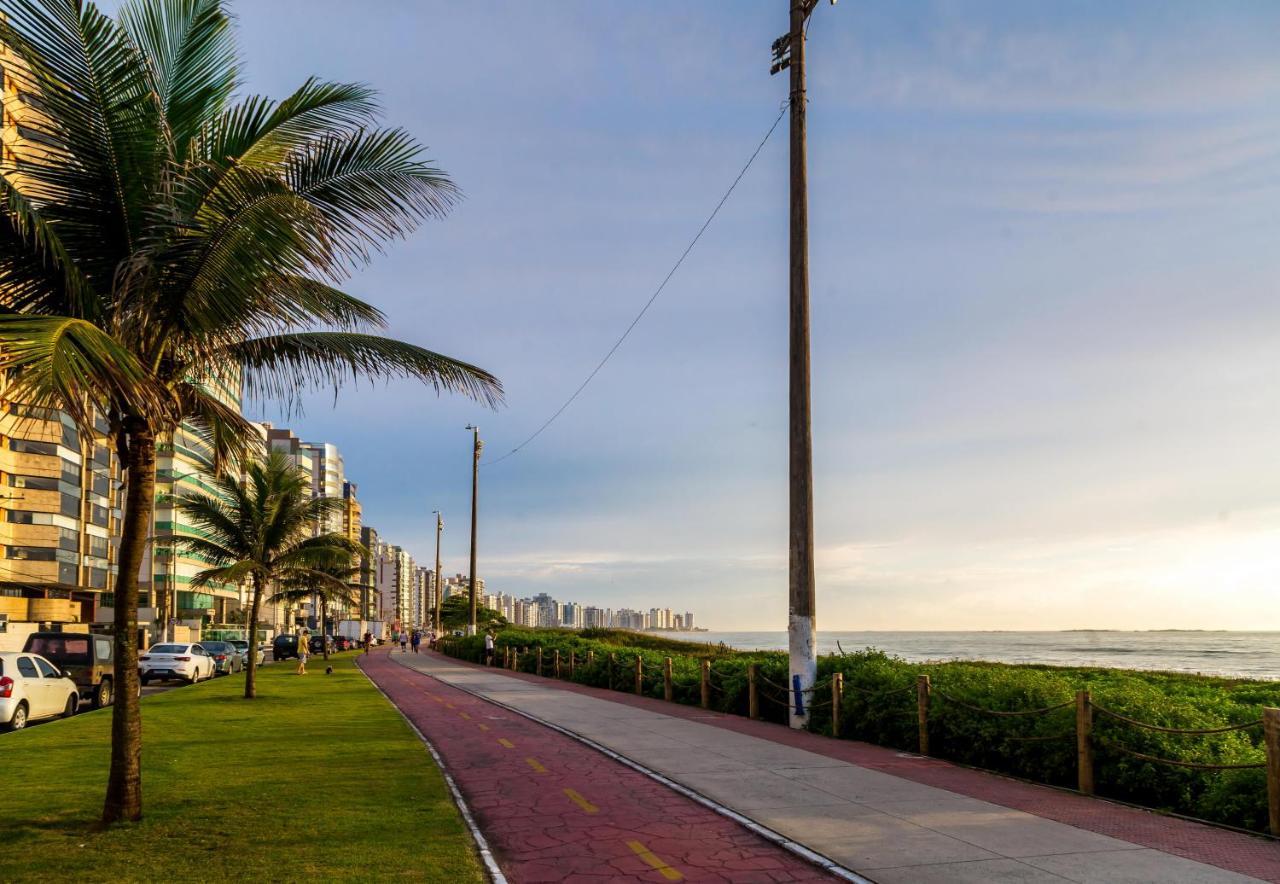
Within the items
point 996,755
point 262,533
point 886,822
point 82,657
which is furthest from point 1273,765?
point 262,533

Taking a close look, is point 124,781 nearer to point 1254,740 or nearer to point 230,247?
point 230,247

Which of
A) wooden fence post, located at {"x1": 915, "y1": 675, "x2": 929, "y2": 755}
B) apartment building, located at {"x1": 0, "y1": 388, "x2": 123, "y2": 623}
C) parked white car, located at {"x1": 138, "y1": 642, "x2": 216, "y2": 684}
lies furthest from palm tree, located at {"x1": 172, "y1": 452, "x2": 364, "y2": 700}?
apartment building, located at {"x1": 0, "y1": 388, "x2": 123, "y2": 623}

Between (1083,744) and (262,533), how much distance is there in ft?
78.9

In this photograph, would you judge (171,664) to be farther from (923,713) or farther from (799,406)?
(923,713)

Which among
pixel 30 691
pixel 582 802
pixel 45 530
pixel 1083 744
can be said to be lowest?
pixel 30 691

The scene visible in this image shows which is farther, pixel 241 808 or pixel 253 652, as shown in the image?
pixel 253 652

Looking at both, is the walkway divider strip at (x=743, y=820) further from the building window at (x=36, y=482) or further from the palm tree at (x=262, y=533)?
the building window at (x=36, y=482)

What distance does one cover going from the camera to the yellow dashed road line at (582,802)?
950 centimetres

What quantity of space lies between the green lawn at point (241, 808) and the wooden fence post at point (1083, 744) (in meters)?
6.46

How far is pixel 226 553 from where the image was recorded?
28500 mm

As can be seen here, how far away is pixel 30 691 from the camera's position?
1909 centimetres

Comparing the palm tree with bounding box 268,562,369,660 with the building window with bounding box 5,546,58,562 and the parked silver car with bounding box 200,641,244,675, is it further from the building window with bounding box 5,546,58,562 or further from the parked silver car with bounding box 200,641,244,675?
the building window with bounding box 5,546,58,562

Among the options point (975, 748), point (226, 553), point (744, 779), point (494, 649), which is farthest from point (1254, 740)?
point (494, 649)

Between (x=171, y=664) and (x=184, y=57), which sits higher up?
(x=184, y=57)
